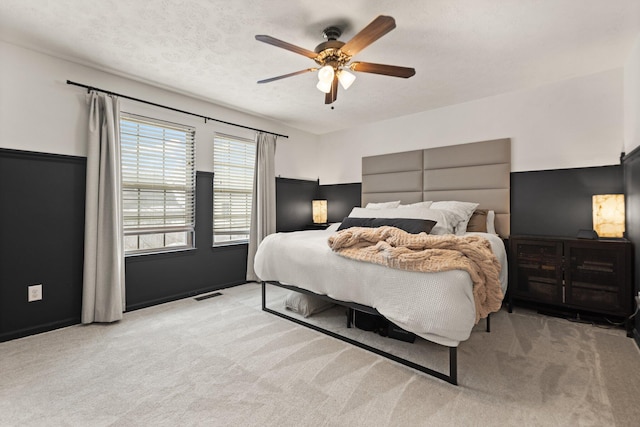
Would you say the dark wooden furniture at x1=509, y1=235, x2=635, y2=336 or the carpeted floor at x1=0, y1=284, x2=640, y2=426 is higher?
the dark wooden furniture at x1=509, y1=235, x2=635, y2=336

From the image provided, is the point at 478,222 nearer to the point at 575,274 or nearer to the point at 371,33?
the point at 575,274

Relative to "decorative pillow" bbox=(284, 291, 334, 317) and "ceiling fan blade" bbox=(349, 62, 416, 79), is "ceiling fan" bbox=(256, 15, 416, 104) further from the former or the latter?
"decorative pillow" bbox=(284, 291, 334, 317)

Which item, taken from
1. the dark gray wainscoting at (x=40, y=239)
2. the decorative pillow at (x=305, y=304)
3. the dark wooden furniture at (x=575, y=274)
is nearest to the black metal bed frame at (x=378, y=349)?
the decorative pillow at (x=305, y=304)

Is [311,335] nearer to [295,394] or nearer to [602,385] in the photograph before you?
[295,394]

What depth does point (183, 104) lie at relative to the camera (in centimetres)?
366

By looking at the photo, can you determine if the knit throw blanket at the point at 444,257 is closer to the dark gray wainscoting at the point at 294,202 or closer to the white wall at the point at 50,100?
the dark gray wainscoting at the point at 294,202

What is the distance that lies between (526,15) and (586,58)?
1.19 m

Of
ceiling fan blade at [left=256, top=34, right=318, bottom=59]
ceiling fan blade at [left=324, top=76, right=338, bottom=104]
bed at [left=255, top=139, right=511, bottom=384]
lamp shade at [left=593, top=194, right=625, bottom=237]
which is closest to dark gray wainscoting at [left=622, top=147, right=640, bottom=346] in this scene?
lamp shade at [left=593, top=194, right=625, bottom=237]

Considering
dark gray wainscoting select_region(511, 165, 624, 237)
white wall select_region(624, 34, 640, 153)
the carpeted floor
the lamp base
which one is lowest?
the carpeted floor

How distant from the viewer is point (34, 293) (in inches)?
103

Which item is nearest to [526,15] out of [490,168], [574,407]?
[490,168]

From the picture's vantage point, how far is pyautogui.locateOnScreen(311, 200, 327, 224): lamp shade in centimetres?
522

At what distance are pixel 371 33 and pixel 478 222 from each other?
8.32 ft

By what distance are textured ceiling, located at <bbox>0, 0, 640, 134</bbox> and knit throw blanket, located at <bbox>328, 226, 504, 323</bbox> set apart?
164cm
